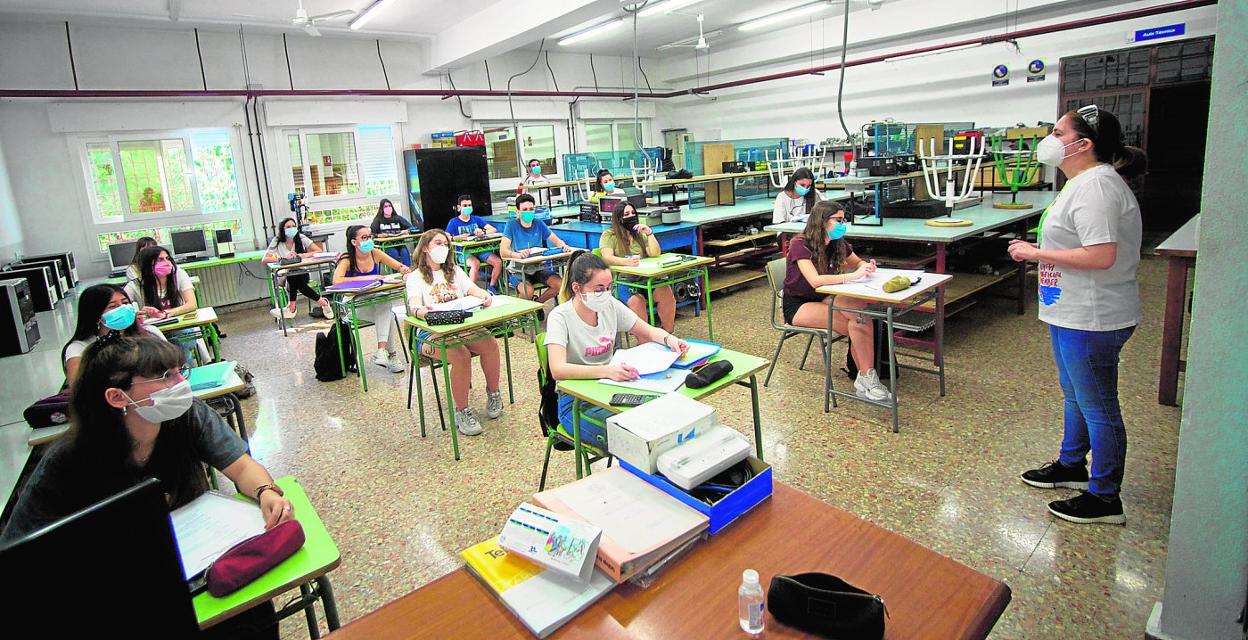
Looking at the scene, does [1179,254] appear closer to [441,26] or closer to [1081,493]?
[1081,493]

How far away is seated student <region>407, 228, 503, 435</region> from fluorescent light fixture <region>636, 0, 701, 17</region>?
4.80 m

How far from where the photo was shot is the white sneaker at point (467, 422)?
3.65 m

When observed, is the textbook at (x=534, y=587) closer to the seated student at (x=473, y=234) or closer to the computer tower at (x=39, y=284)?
the computer tower at (x=39, y=284)

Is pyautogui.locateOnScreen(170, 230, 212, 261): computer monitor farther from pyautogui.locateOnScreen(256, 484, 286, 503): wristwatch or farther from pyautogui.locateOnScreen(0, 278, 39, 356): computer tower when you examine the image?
pyautogui.locateOnScreen(256, 484, 286, 503): wristwatch

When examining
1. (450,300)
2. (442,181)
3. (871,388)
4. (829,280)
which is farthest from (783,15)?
(450,300)

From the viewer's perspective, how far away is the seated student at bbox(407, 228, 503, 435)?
11.9ft

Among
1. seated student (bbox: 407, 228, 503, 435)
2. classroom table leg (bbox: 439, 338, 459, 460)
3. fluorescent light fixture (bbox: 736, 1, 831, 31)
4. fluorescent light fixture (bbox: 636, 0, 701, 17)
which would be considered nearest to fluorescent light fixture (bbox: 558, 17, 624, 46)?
fluorescent light fixture (bbox: 636, 0, 701, 17)

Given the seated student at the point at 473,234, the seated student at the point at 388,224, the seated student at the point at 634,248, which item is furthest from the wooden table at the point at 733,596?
the seated student at the point at 388,224

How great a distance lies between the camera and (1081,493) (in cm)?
254

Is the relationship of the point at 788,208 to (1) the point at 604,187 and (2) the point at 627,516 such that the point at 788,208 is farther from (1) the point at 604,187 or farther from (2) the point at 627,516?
(2) the point at 627,516

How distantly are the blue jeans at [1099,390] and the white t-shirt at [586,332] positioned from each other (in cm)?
169

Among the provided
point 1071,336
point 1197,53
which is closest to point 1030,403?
point 1071,336

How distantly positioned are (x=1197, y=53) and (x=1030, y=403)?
6.13m

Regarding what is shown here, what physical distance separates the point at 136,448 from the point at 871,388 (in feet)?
11.1
